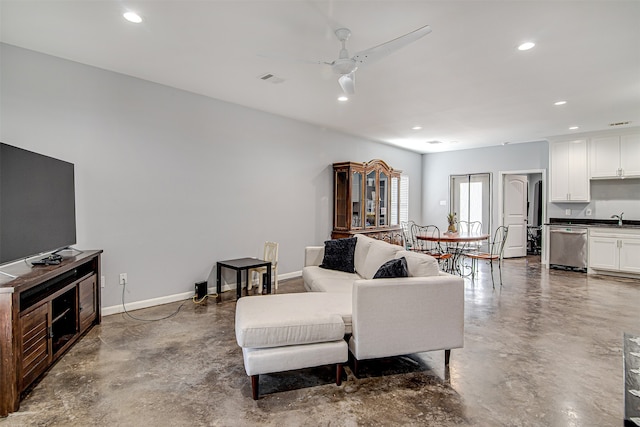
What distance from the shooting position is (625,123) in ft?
18.9

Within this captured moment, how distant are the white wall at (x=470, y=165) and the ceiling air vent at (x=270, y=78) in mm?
6099

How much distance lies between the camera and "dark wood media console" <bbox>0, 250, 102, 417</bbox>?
2.01 metres

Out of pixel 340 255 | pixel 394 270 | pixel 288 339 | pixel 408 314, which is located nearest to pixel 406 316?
pixel 408 314

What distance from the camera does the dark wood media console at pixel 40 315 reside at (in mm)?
2006

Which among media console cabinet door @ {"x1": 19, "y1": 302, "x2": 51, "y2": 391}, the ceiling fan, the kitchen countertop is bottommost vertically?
media console cabinet door @ {"x1": 19, "y1": 302, "x2": 51, "y2": 391}

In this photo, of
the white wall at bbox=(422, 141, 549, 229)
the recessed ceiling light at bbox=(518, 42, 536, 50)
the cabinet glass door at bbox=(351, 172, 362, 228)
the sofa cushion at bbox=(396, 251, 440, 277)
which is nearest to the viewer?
the sofa cushion at bbox=(396, 251, 440, 277)

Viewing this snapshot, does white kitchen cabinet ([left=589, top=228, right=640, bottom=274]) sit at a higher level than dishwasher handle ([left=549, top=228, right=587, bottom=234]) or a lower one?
lower

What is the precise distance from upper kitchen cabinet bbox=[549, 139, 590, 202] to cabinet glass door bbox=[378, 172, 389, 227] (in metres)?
3.39

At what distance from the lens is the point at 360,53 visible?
2438 millimetres

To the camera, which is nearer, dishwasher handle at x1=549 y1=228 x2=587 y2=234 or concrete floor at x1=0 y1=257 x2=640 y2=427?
concrete floor at x1=0 y1=257 x2=640 y2=427

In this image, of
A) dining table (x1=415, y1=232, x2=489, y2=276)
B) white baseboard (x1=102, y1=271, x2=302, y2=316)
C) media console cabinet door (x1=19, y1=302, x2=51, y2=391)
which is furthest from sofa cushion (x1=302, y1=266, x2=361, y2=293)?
media console cabinet door (x1=19, y1=302, x2=51, y2=391)

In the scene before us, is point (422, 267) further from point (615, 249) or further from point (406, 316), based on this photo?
point (615, 249)

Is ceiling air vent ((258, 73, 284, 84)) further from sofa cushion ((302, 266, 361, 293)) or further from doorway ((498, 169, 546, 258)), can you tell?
doorway ((498, 169, 546, 258))

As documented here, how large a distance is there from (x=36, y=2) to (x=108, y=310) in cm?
292
